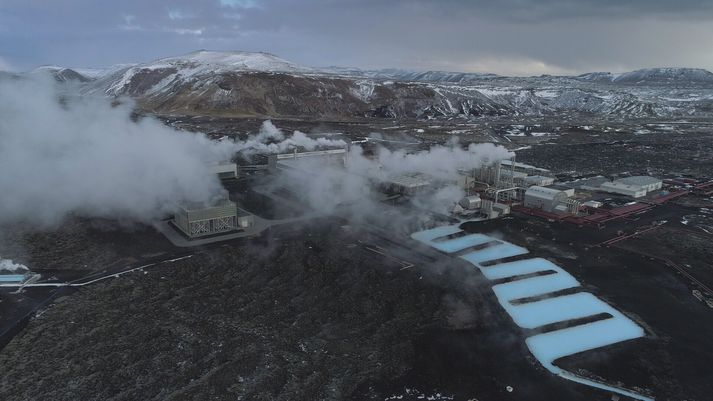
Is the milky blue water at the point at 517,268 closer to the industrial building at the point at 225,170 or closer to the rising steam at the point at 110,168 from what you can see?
the rising steam at the point at 110,168

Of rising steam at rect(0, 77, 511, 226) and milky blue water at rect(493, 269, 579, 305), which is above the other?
rising steam at rect(0, 77, 511, 226)

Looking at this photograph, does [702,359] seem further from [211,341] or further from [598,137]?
[598,137]

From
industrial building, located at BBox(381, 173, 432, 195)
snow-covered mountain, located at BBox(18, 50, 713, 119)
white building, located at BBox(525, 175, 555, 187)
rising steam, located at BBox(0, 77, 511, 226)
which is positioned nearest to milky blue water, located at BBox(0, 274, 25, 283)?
rising steam, located at BBox(0, 77, 511, 226)

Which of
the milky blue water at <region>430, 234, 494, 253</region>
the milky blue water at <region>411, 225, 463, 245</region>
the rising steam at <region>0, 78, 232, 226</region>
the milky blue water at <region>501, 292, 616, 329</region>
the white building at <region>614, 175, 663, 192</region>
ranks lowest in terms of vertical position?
the milky blue water at <region>501, 292, 616, 329</region>

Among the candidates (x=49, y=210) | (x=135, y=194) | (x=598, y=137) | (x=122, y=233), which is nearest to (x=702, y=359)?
→ (x=122, y=233)

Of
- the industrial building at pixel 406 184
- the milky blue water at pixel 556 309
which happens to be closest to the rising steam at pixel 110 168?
the industrial building at pixel 406 184

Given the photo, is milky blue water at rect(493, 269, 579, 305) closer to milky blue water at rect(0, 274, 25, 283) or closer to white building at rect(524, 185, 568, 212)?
white building at rect(524, 185, 568, 212)

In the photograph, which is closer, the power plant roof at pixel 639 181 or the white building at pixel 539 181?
the power plant roof at pixel 639 181
